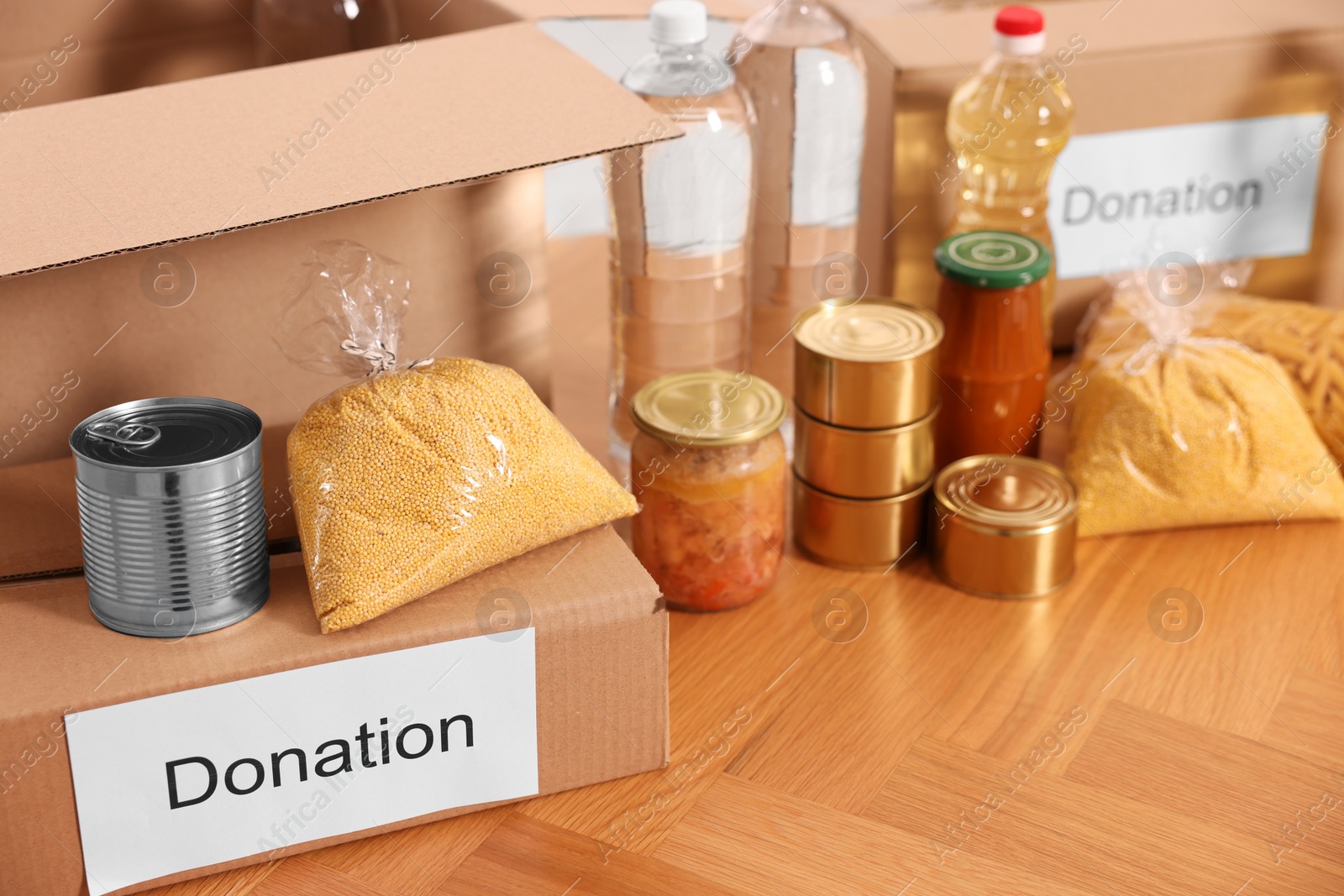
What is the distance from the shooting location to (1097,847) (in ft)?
2.26

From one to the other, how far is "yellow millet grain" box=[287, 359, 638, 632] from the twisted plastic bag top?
0.06ft

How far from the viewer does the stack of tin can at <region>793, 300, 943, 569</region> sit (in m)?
0.83

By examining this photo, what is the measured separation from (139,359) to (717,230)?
1.41ft

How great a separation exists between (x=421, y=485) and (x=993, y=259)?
0.43 meters

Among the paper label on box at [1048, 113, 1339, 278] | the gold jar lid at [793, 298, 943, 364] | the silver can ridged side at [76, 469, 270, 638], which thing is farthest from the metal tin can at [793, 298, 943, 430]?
the silver can ridged side at [76, 469, 270, 638]

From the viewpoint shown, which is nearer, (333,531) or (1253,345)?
(333,531)

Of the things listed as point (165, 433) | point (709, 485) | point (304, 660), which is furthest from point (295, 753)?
point (709, 485)

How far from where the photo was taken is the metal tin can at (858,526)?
88 centimetres

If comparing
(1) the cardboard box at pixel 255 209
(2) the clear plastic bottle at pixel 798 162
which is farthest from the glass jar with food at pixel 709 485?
(2) the clear plastic bottle at pixel 798 162

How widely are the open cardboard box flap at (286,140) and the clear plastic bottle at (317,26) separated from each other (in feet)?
0.90

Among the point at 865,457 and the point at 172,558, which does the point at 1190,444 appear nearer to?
the point at 865,457

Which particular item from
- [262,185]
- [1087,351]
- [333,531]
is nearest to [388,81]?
[262,185]

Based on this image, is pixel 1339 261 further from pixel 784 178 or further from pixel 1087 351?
pixel 784 178

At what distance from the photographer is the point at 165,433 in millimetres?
649
